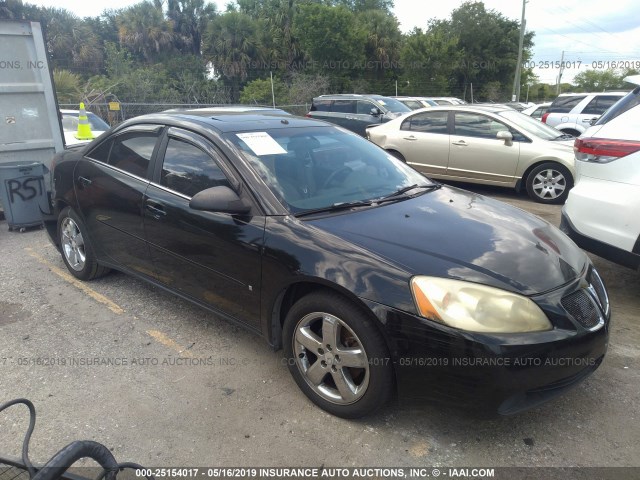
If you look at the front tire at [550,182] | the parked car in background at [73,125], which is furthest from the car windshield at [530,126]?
the parked car in background at [73,125]

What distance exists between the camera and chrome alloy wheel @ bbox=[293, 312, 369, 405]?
254cm

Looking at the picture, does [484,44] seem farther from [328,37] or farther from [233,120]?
[233,120]

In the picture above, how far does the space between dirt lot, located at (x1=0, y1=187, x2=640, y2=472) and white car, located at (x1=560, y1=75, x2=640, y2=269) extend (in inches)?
23.5

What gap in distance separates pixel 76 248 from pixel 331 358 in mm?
3048

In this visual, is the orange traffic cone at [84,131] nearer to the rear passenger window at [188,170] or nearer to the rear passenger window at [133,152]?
the rear passenger window at [133,152]

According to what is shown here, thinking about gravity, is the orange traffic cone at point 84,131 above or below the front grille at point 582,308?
above

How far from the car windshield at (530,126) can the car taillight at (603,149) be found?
4237mm

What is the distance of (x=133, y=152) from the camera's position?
3.83m

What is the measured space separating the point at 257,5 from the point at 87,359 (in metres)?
50.8

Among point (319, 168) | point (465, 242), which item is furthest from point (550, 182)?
point (465, 242)

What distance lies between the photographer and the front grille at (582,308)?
96.0 inches

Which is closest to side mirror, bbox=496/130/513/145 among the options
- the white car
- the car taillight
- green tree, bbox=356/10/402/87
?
the white car

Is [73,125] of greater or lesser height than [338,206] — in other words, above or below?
above

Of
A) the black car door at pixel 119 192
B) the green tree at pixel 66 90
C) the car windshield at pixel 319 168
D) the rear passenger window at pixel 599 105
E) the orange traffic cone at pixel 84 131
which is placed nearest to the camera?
the car windshield at pixel 319 168
